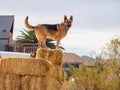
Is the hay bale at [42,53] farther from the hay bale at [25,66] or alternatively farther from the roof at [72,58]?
the roof at [72,58]

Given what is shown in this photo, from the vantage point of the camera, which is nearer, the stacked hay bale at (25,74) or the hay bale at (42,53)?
the stacked hay bale at (25,74)

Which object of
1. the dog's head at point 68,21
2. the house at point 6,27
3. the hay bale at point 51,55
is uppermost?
the house at point 6,27

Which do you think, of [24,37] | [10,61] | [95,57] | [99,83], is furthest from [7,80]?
[24,37]

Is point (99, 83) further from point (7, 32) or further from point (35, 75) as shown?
point (35, 75)

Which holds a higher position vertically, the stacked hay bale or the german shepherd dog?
the german shepherd dog

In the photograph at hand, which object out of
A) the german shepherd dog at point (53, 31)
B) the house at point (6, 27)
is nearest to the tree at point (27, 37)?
the house at point (6, 27)

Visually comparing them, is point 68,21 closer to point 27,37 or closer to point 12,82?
point 12,82

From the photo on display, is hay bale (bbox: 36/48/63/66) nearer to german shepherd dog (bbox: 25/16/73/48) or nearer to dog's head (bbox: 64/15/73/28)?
german shepherd dog (bbox: 25/16/73/48)

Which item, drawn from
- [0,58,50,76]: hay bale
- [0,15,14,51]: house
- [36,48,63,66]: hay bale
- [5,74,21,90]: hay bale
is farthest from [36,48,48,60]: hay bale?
[0,15,14,51]: house

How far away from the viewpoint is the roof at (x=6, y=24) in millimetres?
35062

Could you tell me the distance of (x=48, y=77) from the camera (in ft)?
36.7

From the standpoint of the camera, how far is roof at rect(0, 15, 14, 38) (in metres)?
35.1

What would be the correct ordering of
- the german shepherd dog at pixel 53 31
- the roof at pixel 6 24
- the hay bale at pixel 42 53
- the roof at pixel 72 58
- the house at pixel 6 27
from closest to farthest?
the hay bale at pixel 42 53, the german shepherd dog at pixel 53 31, the house at pixel 6 27, the roof at pixel 6 24, the roof at pixel 72 58

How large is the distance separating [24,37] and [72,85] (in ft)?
46.0
